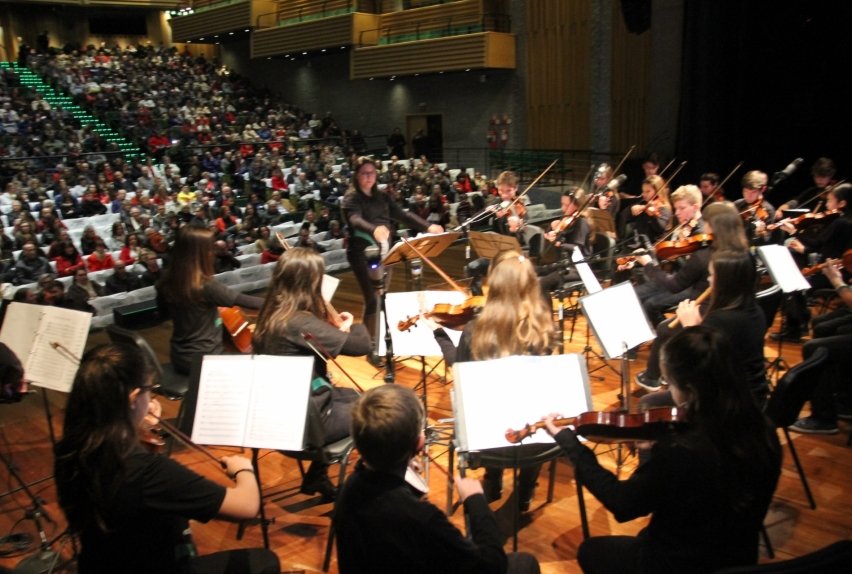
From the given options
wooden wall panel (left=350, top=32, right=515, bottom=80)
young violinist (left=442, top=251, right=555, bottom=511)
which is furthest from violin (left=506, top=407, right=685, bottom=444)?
wooden wall panel (left=350, top=32, right=515, bottom=80)

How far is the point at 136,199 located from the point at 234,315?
23.2ft

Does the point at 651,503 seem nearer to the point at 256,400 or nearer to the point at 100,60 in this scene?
the point at 256,400

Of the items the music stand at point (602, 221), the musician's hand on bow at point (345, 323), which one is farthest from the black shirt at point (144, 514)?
the music stand at point (602, 221)

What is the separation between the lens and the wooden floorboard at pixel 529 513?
3.14 meters

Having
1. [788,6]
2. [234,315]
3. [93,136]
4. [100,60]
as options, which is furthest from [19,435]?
[100,60]

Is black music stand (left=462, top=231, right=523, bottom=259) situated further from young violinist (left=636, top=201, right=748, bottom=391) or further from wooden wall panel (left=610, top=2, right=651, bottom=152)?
wooden wall panel (left=610, top=2, right=651, bottom=152)

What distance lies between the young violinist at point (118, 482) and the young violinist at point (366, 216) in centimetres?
331

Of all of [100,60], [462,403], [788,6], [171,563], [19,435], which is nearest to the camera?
[171,563]

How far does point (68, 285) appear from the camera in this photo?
7562 millimetres

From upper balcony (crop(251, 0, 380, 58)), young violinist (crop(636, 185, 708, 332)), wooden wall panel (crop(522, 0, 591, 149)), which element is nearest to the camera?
young violinist (crop(636, 185, 708, 332))

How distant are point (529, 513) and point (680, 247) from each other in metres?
2.47

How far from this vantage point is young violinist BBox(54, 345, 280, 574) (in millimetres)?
1848

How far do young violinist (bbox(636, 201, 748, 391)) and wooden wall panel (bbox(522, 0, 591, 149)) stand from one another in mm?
11118

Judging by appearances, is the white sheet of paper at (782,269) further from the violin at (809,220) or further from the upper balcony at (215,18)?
the upper balcony at (215,18)
